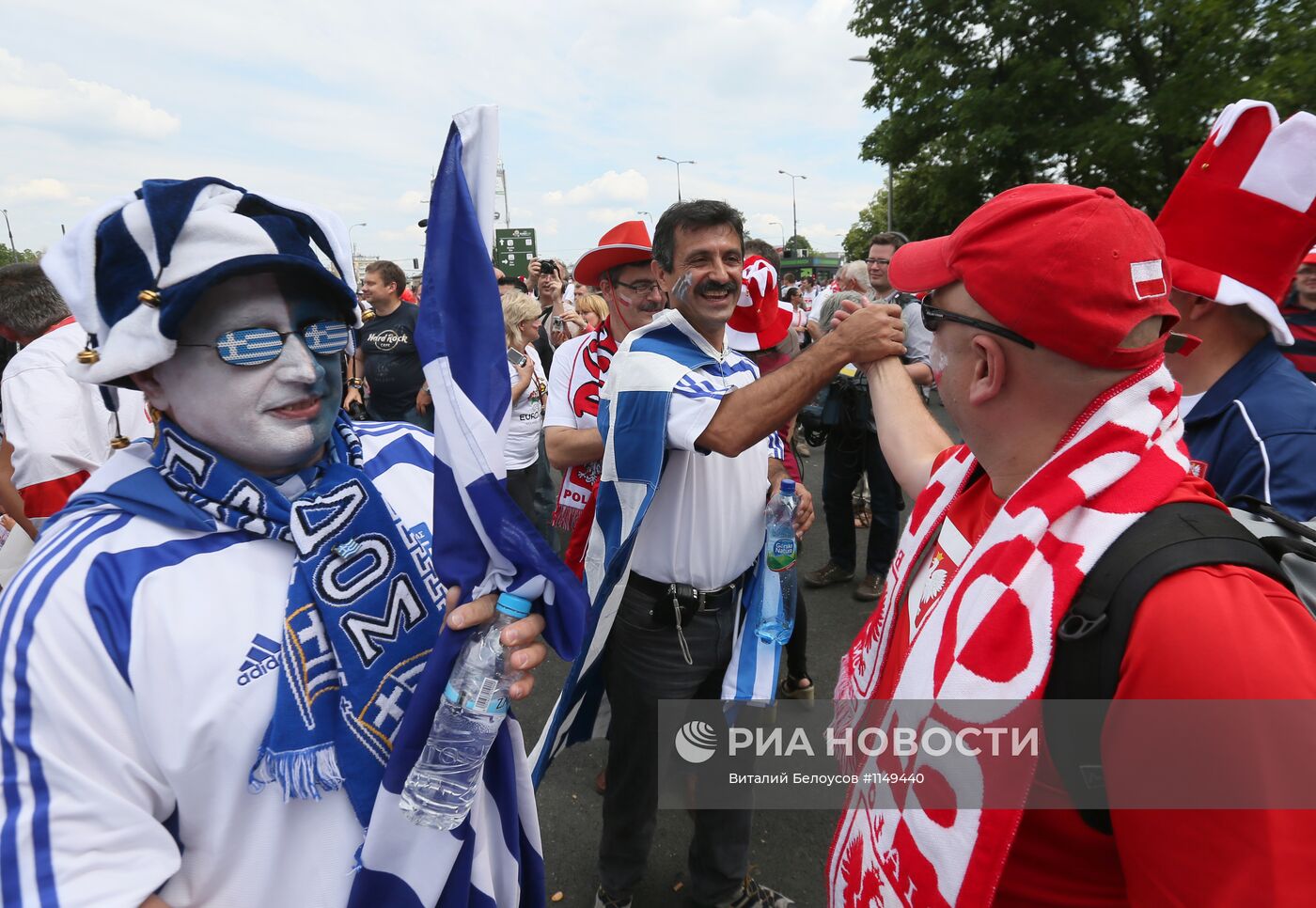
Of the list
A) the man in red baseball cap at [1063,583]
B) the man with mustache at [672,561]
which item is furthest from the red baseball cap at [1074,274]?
the man with mustache at [672,561]

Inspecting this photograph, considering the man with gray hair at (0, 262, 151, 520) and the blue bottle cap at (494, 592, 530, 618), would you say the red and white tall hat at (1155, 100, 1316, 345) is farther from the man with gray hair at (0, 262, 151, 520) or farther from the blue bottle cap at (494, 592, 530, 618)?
the man with gray hair at (0, 262, 151, 520)

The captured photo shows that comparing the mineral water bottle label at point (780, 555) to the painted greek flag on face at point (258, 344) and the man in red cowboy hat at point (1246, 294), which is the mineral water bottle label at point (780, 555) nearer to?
the man in red cowboy hat at point (1246, 294)

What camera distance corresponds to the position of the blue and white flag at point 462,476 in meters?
1.12

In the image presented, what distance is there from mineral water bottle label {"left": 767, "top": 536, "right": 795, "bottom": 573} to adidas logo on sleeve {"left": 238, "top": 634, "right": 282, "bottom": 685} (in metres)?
1.62

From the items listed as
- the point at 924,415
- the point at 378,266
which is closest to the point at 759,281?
the point at 924,415

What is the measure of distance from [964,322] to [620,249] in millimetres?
2393

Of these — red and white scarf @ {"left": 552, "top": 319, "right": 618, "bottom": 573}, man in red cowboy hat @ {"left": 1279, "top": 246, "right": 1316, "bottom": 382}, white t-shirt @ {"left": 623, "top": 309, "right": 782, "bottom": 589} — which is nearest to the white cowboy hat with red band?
red and white scarf @ {"left": 552, "top": 319, "right": 618, "bottom": 573}

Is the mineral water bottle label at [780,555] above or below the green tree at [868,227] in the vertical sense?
below

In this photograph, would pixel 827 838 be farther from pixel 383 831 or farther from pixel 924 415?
pixel 383 831

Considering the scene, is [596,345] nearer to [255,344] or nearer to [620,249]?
[620,249]

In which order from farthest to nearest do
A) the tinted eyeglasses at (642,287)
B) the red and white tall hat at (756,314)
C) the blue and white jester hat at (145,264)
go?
the tinted eyeglasses at (642,287)
the red and white tall hat at (756,314)
the blue and white jester hat at (145,264)

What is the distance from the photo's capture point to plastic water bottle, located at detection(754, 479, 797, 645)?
2371 millimetres

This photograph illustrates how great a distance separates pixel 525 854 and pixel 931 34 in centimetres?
2090

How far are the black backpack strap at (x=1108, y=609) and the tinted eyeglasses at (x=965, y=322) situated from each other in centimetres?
34
